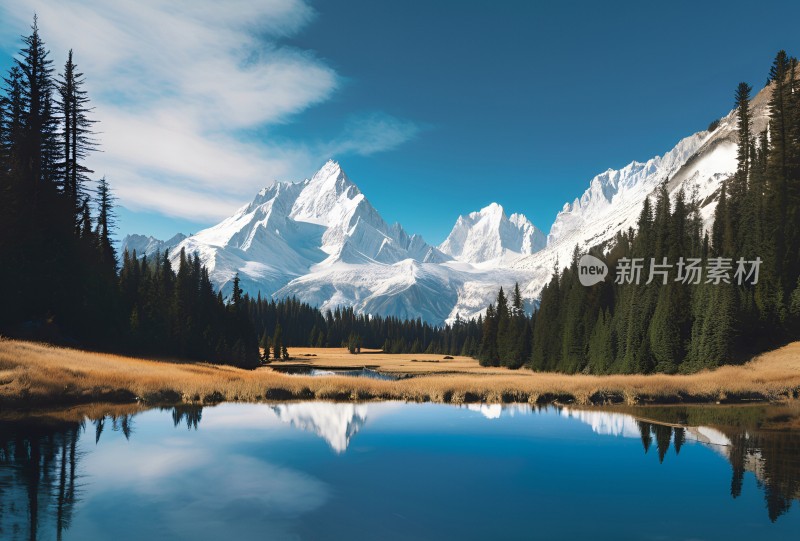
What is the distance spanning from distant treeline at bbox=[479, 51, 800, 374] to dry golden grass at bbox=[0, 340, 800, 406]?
8007mm

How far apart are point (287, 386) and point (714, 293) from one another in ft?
166

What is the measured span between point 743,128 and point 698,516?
308 feet

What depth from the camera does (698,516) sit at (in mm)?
15914

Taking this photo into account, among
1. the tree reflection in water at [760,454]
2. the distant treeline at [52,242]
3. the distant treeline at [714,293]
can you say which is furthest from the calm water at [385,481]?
the distant treeline at [714,293]

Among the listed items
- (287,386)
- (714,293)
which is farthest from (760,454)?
(714,293)

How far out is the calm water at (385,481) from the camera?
14.5 metres

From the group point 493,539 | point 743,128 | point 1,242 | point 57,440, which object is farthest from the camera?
point 743,128

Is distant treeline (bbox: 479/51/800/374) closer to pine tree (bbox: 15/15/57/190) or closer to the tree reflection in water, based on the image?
the tree reflection in water

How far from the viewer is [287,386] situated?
43188mm

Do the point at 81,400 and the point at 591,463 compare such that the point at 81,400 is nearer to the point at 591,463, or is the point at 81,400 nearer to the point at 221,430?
the point at 221,430

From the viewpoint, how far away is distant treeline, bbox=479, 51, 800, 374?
6425 centimetres

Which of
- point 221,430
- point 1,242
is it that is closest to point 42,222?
point 1,242

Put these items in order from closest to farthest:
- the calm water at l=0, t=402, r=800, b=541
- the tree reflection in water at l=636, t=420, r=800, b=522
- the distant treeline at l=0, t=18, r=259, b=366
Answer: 1. the calm water at l=0, t=402, r=800, b=541
2. the tree reflection in water at l=636, t=420, r=800, b=522
3. the distant treeline at l=0, t=18, r=259, b=366

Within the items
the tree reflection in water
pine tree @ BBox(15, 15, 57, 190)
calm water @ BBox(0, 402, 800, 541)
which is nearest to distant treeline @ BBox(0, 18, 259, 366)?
pine tree @ BBox(15, 15, 57, 190)
